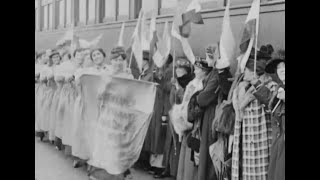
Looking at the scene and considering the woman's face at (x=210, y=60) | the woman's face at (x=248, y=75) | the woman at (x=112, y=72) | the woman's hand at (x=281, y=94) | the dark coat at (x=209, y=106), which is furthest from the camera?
the woman at (x=112, y=72)

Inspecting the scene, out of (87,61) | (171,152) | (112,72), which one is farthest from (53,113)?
(171,152)

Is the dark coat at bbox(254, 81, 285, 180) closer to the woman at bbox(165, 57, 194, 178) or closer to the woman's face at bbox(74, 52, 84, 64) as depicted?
the woman at bbox(165, 57, 194, 178)

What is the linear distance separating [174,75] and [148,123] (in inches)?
18.2

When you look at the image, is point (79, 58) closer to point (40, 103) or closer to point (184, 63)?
point (40, 103)

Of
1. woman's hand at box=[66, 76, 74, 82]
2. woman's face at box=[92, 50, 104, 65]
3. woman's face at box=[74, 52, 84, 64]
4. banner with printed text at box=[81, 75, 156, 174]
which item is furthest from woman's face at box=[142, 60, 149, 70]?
woman's hand at box=[66, 76, 74, 82]

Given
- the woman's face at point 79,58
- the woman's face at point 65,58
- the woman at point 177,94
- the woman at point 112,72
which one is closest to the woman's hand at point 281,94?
the woman at point 177,94

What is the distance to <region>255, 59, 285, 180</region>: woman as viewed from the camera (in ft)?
7.41

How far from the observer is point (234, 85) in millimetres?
2578

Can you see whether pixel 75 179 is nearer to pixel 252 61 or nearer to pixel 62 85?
pixel 62 85

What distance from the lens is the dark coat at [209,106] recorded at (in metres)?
2.69

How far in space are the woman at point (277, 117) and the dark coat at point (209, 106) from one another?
0.33 meters

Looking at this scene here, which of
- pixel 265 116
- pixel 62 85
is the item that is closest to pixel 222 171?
pixel 265 116

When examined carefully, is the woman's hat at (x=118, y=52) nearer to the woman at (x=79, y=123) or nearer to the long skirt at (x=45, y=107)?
the woman at (x=79, y=123)

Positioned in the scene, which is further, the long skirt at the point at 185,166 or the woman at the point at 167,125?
the woman at the point at 167,125
